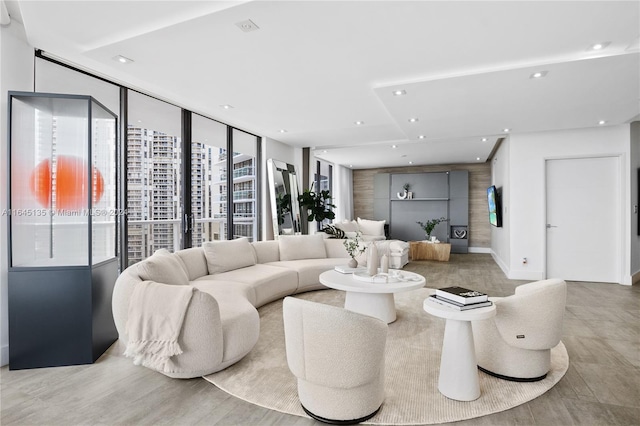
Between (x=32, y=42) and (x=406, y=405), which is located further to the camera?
(x=32, y=42)

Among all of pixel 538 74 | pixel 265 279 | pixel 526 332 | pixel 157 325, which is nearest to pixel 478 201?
pixel 538 74

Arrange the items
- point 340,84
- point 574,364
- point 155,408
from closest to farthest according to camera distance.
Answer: point 155,408 < point 574,364 < point 340,84

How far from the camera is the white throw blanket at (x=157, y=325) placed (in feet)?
7.73

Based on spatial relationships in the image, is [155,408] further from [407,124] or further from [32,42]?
[407,124]

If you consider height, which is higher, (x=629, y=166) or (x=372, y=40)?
(x=372, y=40)

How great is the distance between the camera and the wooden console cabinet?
8398mm

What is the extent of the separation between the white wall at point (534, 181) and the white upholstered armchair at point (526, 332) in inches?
159

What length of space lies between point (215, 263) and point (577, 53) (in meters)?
4.15

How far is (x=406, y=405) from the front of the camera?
214 cm

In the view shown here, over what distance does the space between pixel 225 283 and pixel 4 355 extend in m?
1.78

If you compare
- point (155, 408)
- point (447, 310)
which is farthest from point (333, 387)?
point (155, 408)

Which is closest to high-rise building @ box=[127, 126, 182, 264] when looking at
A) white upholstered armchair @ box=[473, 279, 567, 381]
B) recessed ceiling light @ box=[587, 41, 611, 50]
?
white upholstered armchair @ box=[473, 279, 567, 381]

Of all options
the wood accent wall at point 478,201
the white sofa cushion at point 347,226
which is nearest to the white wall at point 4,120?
the white sofa cushion at point 347,226

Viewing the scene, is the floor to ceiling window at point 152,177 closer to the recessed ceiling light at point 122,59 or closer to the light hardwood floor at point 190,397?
the recessed ceiling light at point 122,59
